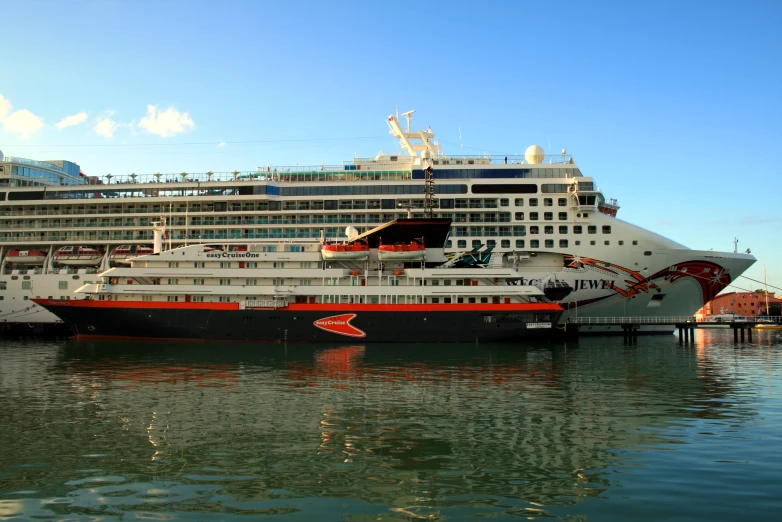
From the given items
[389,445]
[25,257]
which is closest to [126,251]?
[25,257]

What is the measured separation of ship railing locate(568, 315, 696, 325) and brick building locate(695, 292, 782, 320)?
77834 millimetres

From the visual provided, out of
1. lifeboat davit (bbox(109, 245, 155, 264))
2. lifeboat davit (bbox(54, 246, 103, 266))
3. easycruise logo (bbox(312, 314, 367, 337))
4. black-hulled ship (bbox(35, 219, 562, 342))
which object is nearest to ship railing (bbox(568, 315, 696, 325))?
black-hulled ship (bbox(35, 219, 562, 342))

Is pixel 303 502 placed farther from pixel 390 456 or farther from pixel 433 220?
pixel 433 220

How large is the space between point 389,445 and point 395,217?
34.8m

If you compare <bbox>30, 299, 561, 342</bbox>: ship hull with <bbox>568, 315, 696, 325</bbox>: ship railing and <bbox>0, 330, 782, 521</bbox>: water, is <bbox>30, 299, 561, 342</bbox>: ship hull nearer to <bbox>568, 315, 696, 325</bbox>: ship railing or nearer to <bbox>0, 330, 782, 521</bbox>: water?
<bbox>568, 315, 696, 325</bbox>: ship railing

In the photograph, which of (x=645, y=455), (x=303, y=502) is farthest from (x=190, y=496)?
(x=645, y=455)

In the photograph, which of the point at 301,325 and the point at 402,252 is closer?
the point at 301,325

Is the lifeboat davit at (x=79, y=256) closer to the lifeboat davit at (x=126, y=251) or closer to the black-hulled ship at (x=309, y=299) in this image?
the lifeboat davit at (x=126, y=251)

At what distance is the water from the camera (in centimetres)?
868

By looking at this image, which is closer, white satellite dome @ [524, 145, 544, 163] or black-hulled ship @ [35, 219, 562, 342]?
black-hulled ship @ [35, 219, 562, 342]

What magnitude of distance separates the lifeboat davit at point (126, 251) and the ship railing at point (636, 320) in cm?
3259

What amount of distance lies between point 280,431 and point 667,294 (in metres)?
36.4

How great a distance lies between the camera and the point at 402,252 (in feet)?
124

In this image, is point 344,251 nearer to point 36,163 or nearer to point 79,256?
point 79,256
